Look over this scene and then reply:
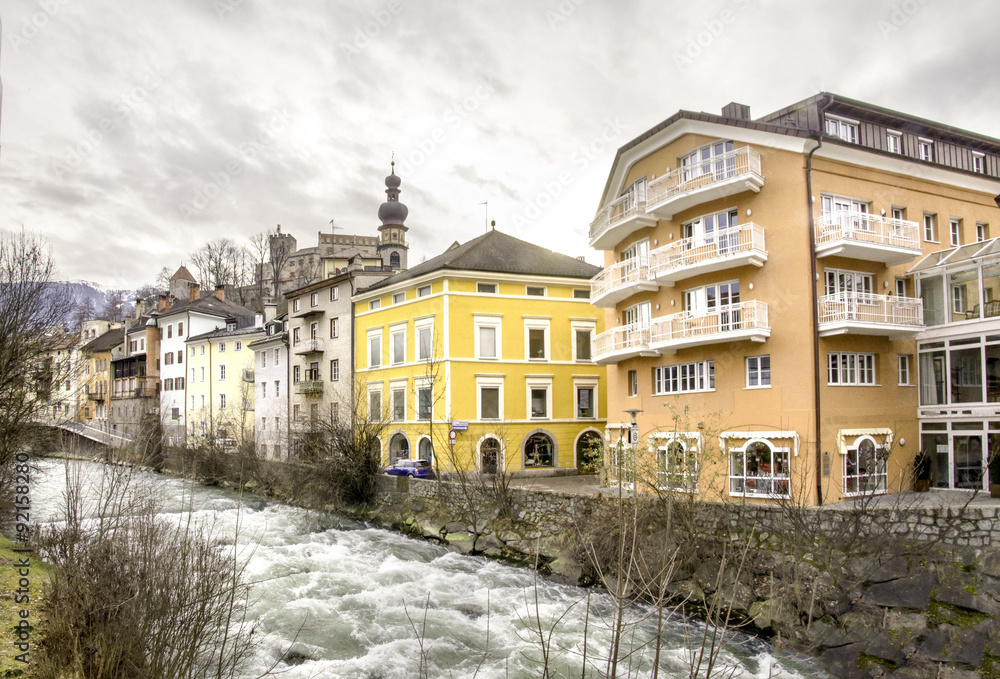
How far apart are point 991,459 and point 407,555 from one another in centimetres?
1762

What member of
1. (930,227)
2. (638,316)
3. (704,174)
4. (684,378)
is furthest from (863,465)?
(704,174)

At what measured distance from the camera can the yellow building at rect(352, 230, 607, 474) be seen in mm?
33531

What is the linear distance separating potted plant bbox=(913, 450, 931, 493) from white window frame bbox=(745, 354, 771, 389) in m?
4.85

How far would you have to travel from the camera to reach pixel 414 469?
3139 cm

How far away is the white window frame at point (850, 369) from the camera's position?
20562 millimetres

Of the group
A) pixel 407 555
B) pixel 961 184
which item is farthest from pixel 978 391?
pixel 407 555

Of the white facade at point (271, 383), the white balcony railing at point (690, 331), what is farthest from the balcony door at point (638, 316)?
the white facade at point (271, 383)

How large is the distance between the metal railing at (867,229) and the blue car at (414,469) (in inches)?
747

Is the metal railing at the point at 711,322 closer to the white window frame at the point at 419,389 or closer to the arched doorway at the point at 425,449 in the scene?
the white window frame at the point at 419,389

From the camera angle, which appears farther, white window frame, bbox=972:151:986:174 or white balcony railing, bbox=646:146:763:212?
white window frame, bbox=972:151:986:174

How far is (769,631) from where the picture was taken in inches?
610

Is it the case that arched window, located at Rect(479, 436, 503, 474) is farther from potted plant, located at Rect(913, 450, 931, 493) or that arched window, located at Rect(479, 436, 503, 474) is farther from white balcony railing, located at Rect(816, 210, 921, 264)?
white balcony railing, located at Rect(816, 210, 921, 264)

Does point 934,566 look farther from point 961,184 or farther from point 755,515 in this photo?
point 961,184

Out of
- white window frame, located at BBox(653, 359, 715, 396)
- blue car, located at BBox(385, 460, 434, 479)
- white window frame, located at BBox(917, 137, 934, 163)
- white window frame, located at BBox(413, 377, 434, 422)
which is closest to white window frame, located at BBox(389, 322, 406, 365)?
white window frame, located at BBox(413, 377, 434, 422)
